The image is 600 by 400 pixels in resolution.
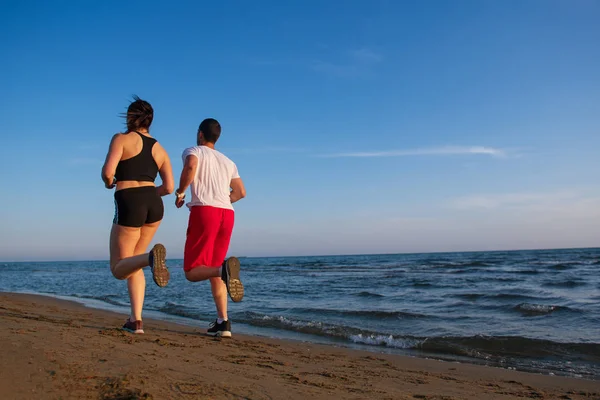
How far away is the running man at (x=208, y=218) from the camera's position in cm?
411

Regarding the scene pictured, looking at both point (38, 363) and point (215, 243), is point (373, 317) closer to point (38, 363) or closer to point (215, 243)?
Result: point (215, 243)

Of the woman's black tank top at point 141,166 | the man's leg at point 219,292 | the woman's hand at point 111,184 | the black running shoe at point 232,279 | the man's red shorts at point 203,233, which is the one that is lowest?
the man's leg at point 219,292

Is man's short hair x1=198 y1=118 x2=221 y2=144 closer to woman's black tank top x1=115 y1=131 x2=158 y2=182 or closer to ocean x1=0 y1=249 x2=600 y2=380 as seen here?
woman's black tank top x1=115 y1=131 x2=158 y2=182

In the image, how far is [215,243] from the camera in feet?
14.1

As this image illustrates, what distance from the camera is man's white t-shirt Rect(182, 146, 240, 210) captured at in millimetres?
4191

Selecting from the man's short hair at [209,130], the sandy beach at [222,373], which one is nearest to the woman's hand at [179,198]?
the man's short hair at [209,130]

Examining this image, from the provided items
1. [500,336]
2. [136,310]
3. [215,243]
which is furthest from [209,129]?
[500,336]

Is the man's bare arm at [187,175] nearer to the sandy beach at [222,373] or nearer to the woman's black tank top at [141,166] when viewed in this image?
the woman's black tank top at [141,166]

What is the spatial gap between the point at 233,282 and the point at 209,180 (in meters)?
0.94

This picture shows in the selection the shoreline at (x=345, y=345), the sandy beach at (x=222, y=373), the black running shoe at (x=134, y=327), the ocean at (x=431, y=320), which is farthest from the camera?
the ocean at (x=431, y=320)

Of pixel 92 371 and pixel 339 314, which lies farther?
pixel 339 314

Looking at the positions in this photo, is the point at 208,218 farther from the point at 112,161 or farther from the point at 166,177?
the point at 112,161

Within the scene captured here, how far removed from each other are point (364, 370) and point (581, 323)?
542cm

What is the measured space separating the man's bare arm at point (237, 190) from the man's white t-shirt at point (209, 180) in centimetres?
19
